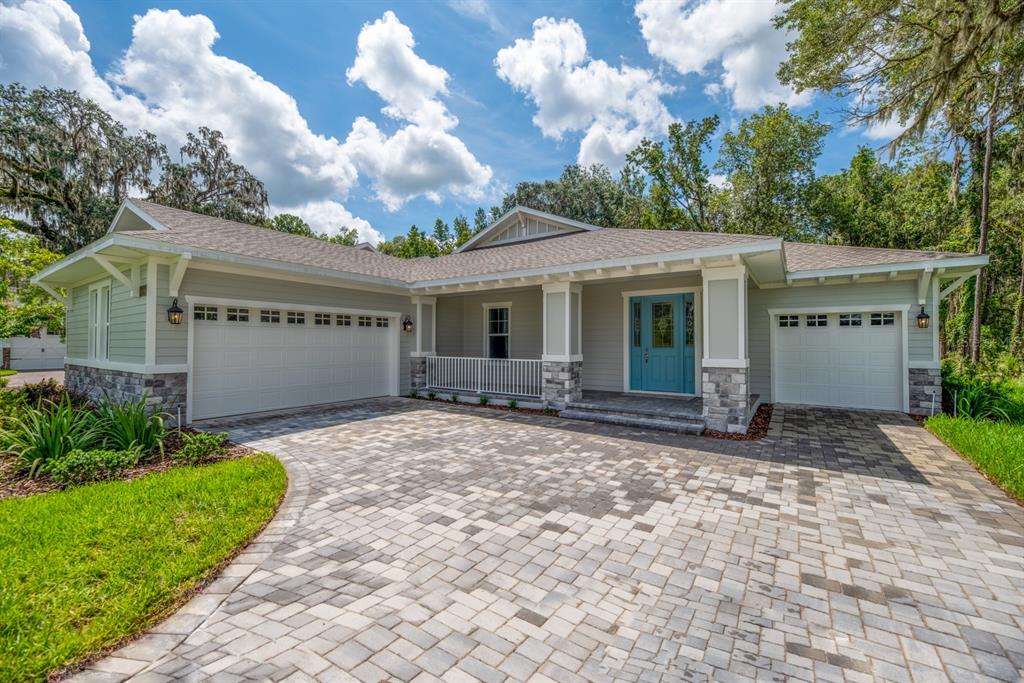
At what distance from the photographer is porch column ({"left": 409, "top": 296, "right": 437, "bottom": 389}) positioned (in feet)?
34.8

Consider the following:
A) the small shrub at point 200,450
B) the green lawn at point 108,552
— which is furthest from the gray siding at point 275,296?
the green lawn at point 108,552

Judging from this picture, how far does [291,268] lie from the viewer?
7781 mm

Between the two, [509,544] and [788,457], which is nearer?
[509,544]

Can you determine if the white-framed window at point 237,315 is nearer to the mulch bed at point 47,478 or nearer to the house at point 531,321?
the house at point 531,321

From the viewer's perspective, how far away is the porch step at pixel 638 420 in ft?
22.6

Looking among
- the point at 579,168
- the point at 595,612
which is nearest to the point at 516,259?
the point at 595,612

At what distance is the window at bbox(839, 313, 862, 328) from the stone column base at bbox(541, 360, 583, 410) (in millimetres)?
5662

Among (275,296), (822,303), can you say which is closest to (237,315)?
(275,296)

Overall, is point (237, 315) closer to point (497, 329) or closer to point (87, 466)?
point (87, 466)

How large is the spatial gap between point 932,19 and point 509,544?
9989 millimetres

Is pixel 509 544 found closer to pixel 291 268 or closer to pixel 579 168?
pixel 291 268

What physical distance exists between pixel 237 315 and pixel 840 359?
12.1 meters

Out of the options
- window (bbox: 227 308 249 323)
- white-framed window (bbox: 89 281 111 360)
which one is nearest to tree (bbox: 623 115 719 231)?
window (bbox: 227 308 249 323)

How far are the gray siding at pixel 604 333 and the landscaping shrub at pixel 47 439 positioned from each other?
29.0ft
